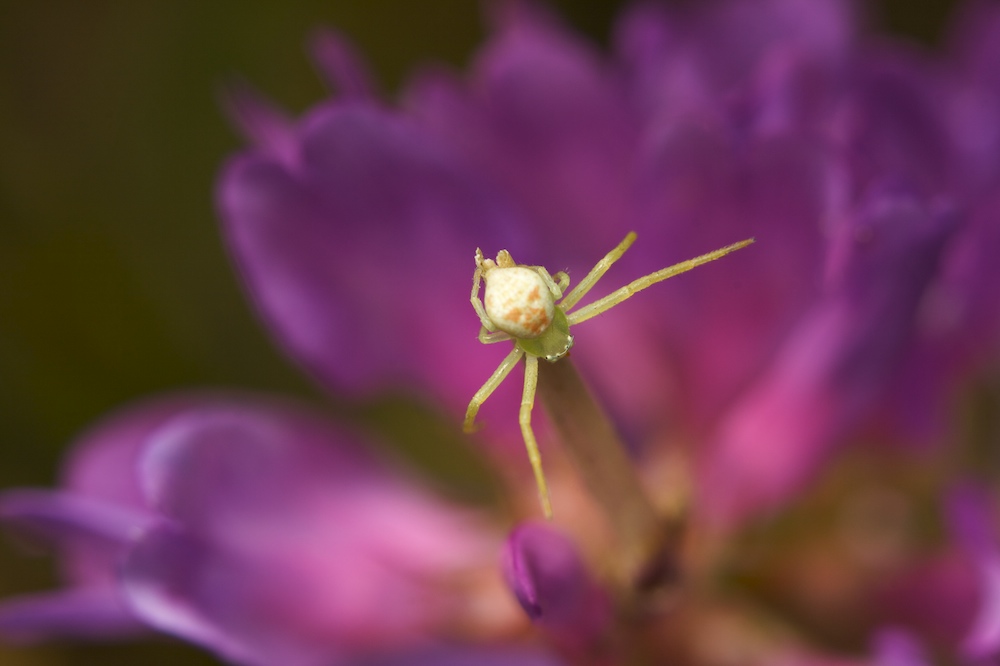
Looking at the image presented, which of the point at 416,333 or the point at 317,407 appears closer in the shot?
the point at 416,333

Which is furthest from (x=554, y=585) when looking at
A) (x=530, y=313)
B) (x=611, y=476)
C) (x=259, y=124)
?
(x=259, y=124)

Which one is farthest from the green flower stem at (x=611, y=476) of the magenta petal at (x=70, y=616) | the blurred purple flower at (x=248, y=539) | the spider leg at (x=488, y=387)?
the magenta petal at (x=70, y=616)

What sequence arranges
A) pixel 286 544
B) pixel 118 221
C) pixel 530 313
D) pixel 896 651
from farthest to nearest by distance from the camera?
pixel 118 221
pixel 286 544
pixel 896 651
pixel 530 313

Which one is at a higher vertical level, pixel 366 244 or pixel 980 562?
pixel 366 244

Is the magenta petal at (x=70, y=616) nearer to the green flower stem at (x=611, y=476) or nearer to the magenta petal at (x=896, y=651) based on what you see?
the green flower stem at (x=611, y=476)

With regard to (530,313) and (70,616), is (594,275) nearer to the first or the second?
(530,313)

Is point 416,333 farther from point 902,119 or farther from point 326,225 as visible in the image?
point 902,119

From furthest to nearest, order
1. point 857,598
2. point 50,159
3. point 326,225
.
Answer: point 50,159
point 857,598
point 326,225

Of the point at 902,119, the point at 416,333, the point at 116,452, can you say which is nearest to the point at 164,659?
the point at 116,452
